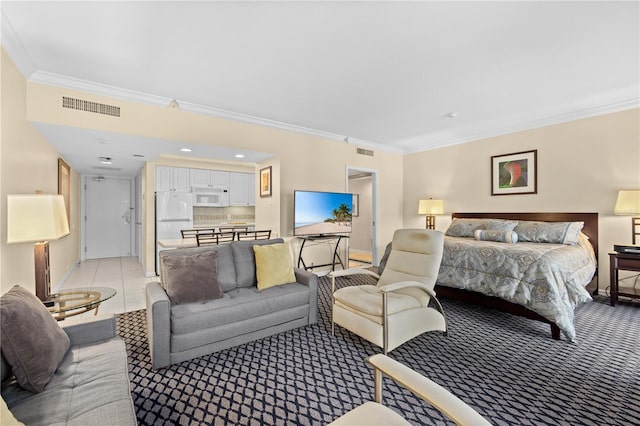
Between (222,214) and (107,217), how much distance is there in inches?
130

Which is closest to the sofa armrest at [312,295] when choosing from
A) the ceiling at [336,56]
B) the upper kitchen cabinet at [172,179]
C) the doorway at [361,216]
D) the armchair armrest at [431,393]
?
the armchair armrest at [431,393]

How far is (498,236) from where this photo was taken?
4293 millimetres

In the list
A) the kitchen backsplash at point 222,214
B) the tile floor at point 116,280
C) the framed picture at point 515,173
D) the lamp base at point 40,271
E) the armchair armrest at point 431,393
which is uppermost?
the framed picture at point 515,173

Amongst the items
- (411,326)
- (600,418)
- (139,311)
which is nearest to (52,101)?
(139,311)

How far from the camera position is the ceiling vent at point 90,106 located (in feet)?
10.6

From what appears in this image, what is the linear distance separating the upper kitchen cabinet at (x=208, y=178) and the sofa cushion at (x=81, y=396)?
196 inches

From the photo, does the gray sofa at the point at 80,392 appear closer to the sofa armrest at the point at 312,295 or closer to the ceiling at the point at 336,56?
the sofa armrest at the point at 312,295

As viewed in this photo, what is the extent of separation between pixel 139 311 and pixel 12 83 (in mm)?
2689

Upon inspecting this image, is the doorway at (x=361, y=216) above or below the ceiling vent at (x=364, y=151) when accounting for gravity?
below

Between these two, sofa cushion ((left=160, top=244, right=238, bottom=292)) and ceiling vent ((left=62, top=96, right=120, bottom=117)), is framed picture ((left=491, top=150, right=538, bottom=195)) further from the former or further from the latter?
ceiling vent ((left=62, top=96, right=120, bottom=117))

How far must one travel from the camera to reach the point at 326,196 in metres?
5.30

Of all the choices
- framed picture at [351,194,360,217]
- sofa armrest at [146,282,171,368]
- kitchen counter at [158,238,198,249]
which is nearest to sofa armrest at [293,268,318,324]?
sofa armrest at [146,282,171,368]

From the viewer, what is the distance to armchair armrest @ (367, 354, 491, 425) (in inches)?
38.0

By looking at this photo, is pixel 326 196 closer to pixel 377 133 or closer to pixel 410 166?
pixel 377 133
